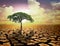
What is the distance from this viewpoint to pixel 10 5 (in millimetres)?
2256

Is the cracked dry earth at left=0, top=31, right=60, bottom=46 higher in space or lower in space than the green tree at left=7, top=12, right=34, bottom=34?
lower

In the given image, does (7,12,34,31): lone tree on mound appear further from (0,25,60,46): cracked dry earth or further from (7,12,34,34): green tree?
(0,25,60,46): cracked dry earth

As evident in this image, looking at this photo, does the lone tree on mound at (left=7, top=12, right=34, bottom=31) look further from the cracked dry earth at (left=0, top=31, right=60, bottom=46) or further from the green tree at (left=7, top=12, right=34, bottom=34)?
the cracked dry earth at (left=0, top=31, right=60, bottom=46)

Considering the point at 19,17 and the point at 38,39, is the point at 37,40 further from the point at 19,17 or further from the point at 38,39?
the point at 19,17

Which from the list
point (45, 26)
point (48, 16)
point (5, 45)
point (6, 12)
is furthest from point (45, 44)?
point (6, 12)

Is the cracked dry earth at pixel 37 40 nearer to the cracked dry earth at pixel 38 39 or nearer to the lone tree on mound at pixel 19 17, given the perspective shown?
the cracked dry earth at pixel 38 39

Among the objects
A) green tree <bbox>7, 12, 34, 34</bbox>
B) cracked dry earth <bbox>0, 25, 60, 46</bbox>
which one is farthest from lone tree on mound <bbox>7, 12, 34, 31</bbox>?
cracked dry earth <bbox>0, 25, 60, 46</bbox>

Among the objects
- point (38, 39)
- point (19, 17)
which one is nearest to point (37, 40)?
point (38, 39)

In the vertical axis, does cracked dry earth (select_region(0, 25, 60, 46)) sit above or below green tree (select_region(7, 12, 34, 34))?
below

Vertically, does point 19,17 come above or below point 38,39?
above

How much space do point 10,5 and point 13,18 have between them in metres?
0.19

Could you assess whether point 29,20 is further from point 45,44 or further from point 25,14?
point 45,44

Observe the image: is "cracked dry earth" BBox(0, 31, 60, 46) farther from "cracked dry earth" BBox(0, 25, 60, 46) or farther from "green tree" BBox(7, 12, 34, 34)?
"green tree" BBox(7, 12, 34, 34)

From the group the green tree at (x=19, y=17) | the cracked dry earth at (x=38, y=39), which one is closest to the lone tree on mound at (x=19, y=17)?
the green tree at (x=19, y=17)
